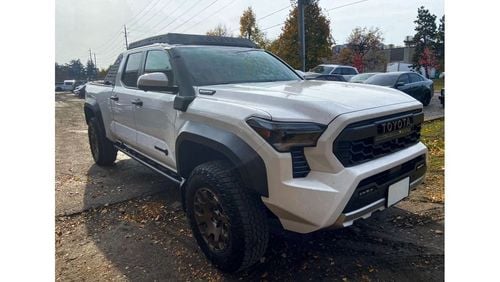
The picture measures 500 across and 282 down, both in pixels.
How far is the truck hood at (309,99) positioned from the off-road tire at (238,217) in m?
0.53

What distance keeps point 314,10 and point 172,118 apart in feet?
76.1

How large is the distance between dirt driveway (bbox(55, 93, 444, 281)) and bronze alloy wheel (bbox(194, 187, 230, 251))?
0.24 meters

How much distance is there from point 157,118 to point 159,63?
626mm

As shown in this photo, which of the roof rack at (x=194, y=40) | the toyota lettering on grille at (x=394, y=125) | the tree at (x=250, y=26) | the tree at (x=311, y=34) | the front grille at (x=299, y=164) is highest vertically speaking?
the tree at (x=250, y=26)

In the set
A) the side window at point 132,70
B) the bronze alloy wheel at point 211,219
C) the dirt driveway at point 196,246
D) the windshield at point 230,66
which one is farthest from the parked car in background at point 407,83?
the bronze alloy wheel at point 211,219

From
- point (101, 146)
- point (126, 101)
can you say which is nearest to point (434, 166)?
point (126, 101)

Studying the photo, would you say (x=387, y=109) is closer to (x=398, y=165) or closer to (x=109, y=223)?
(x=398, y=165)

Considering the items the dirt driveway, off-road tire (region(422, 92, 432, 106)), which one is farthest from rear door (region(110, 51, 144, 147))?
off-road tire (region(422, 92, 432, 106))

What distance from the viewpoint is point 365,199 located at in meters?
2.32

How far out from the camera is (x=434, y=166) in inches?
202

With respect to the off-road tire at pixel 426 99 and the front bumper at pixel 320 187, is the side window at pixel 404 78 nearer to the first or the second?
the off-road tire at pixel 426 99

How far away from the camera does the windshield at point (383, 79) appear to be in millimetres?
11792

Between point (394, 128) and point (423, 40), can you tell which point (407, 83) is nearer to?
point (394, 128)
